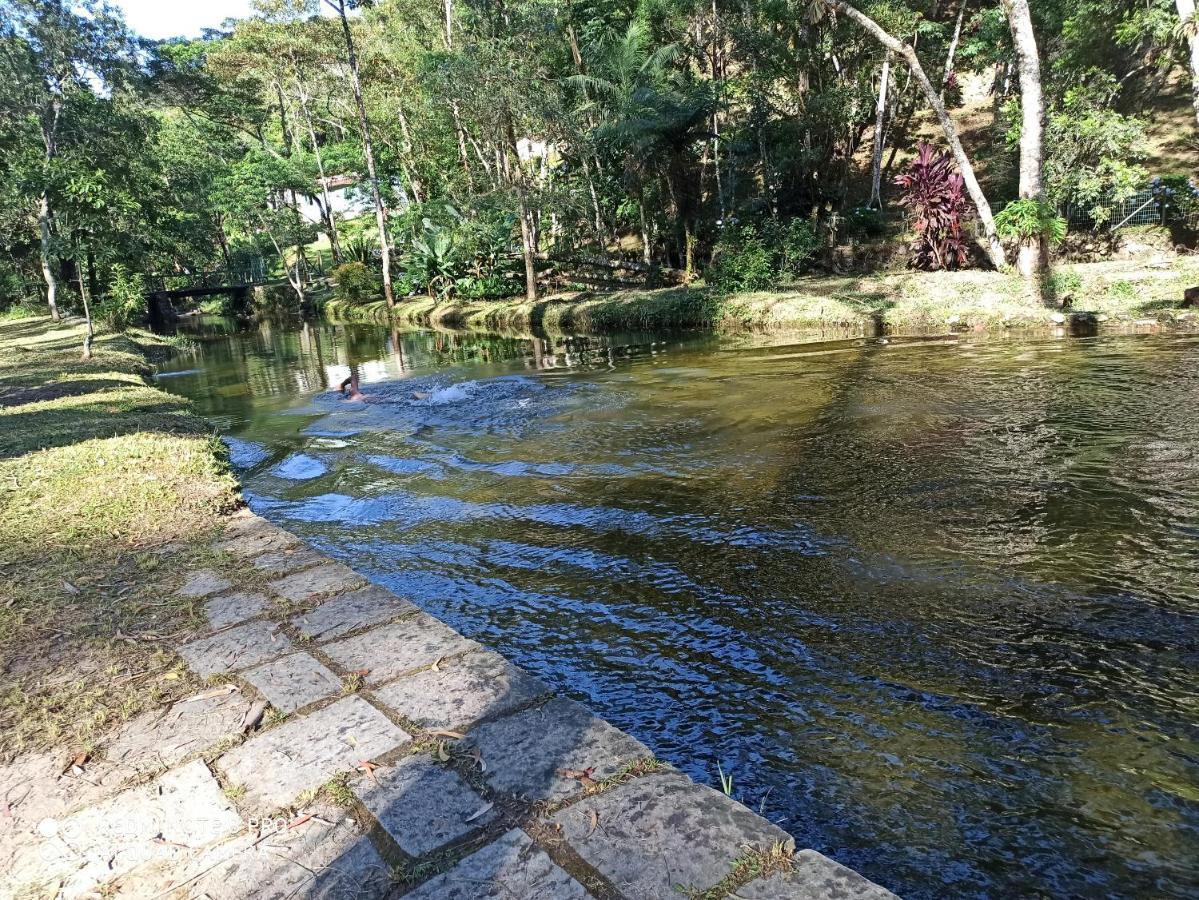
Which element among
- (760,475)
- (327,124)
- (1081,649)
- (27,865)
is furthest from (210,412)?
(327,124)

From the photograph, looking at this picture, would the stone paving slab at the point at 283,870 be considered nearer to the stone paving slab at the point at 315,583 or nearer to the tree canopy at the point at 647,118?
the stone paving slab at the point at 315,583

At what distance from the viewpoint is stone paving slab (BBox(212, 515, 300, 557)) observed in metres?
4.09

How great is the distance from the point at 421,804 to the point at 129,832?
A: 77 cm

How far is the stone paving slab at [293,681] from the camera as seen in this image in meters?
2.59

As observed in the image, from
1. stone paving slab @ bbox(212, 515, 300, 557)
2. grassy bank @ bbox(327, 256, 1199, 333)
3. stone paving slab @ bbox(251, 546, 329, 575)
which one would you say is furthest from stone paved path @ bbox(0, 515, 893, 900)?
grassy bank @ bbox(327, 256, 1199, 333)

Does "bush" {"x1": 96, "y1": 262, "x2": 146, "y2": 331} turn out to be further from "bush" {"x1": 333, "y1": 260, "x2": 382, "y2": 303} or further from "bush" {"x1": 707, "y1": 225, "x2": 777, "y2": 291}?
"bush" {"x1": 707, "y1": 225, "x2": 777, "y2": 291}

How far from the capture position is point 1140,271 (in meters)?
12.7

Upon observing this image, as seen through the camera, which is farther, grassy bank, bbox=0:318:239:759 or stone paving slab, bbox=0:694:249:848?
grassy bank, bbox=0:318:239:759

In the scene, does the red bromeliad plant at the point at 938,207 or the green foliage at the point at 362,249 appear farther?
the green foliage at the point at 362,249

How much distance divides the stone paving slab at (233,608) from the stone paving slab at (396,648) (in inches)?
21.9

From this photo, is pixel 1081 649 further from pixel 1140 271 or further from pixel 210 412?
pixel 1140 271

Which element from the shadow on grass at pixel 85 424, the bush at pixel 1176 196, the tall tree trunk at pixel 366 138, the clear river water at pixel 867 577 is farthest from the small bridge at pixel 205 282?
the bush at pixel 1176 196

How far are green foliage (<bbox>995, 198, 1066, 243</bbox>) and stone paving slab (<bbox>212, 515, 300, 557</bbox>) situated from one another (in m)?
13.2

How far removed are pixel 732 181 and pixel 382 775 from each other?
19973mm
